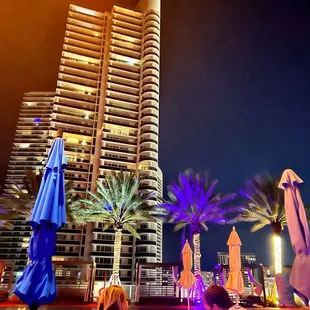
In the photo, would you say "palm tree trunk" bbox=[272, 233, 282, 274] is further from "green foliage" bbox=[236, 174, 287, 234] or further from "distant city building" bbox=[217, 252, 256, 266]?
"distant city building" bbox=[217, 252, 256, 266]

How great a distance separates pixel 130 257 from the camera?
69938 millimetres

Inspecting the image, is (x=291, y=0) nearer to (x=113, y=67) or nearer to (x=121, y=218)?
(x=121, y=218)

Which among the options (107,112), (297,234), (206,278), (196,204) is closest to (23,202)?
(196,204)

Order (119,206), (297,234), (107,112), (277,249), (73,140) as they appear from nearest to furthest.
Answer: (297,234), (277,249), (119,206), (73,140), (107,112)

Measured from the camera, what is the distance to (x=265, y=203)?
21.7 m

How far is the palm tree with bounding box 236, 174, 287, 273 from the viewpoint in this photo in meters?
21.1

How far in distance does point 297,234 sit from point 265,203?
1685 centimetres

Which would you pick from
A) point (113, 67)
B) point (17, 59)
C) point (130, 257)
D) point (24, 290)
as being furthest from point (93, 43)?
point (24, 290)

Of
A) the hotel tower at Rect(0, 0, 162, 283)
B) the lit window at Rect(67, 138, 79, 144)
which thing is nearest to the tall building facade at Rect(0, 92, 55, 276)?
the hotel tower at Rect(0, 0, 162, 283)

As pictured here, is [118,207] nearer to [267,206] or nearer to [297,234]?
[267,206]

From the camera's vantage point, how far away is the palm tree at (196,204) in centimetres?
2322

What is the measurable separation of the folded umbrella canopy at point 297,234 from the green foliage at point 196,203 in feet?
55.9

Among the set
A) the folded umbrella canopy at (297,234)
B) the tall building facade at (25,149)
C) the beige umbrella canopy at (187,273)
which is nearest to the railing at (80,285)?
the beige umbrella canopy at (187,273)

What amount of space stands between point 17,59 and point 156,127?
3336 centimetres
